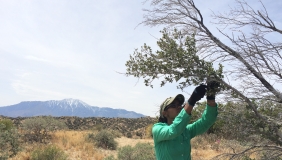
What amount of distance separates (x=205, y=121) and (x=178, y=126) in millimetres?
593

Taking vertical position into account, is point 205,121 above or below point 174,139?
above

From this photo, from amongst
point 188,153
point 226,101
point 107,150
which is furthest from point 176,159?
point 107,150

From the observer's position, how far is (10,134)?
453 inches

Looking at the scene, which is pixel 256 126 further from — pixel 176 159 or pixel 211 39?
pixel 176 159

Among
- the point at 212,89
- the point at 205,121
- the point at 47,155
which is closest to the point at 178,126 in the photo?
the point at 205,121

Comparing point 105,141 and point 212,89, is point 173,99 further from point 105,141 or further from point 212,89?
point 105,141

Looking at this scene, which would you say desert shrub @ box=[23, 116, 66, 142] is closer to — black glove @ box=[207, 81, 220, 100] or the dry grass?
the dry grass

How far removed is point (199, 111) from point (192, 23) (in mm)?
1341

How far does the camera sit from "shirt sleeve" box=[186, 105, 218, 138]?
2.57 meters

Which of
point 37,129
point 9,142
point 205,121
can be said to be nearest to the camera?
point 205,121

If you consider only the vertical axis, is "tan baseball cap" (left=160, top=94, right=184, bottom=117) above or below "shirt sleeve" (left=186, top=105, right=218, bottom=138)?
above

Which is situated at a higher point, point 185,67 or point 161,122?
point 185,67

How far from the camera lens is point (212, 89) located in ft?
8.74

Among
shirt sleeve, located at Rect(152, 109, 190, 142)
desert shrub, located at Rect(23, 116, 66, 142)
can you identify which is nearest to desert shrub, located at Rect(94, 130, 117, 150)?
desert shrub, located at Rect(23, 116, 66, 142)
